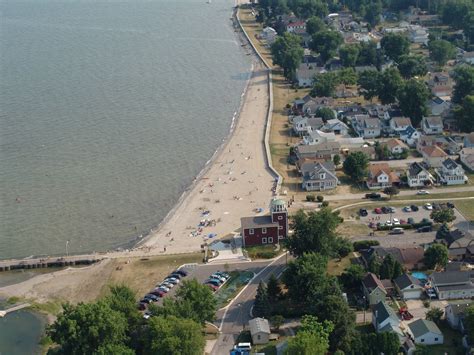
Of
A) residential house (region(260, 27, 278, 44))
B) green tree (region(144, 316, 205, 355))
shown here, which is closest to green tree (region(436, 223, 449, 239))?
green tree (region(144, 316, 205, 355))

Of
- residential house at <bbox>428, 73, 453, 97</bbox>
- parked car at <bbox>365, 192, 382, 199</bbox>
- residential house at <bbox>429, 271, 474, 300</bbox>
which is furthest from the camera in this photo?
residential house at <bbox>428, 73, 453, 97</bbox>

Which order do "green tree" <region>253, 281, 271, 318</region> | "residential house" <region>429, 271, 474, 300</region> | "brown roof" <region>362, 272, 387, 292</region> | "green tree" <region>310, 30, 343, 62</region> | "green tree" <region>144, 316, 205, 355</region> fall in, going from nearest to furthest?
1. "green tree" <region>144, 316, 205, 355</region>
2. "green tree" <region>253, 281, 271, 318</region>
3. "brown roof" <region>362, 272, 387, 292</region>
4. "residential house" <region>429, 271, 474, 300</region>
5. "green tree" <region>310, 30, 343, 62</region>

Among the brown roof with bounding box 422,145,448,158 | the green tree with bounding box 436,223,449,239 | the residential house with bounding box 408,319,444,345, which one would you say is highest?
the brown roof with bounding box 422,145,448,158

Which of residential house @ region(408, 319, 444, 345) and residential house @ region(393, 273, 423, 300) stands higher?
residential house @ region(393, 273, 423, 300)

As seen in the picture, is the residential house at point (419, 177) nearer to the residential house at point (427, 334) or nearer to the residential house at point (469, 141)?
the residential house at point (469, 141)

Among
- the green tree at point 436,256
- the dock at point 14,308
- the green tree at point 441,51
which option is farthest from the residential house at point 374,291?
the green tree at point 441,51

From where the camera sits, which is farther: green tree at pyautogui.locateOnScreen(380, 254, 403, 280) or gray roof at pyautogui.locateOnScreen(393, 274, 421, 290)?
green tree at pyautogui.locateOnScreen(380, 254, 403, 280)

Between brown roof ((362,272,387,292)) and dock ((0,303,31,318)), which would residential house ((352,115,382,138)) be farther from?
dock ((0,303,31,318))

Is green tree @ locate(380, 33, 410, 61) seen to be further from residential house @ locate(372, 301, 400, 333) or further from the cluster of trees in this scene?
the cluster of trees
